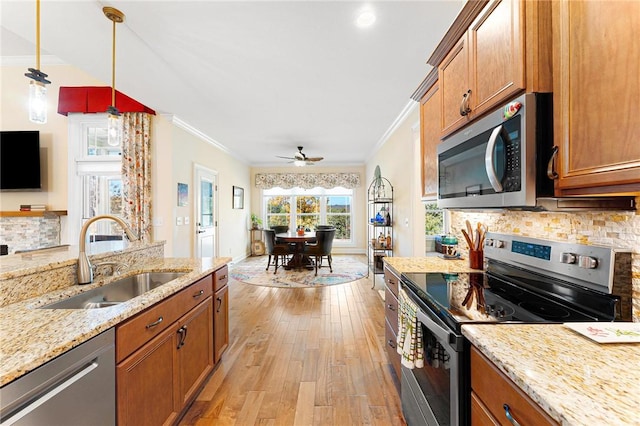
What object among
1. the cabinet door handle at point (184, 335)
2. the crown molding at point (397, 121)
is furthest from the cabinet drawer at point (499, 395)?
the crown molding at point (397, 121)

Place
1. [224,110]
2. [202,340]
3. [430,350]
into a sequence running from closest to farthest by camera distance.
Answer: [430,350] → [202,340] → [224,110]

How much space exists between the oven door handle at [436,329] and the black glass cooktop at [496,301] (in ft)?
0.10

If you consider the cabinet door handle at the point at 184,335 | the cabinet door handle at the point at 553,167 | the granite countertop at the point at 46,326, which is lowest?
the cabinet door handle at the point at 184,335

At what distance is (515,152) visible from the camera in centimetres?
102

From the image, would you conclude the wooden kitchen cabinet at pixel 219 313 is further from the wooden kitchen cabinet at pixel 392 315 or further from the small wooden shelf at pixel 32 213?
the small wooden shelf at pixel 32 213

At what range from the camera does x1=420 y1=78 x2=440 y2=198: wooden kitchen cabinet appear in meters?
1.85

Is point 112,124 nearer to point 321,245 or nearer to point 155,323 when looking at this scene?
point 155,323

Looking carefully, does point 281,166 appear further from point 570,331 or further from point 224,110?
point 570,331

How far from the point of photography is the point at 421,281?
1506 millimetres

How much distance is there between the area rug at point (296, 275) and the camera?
4766 mm

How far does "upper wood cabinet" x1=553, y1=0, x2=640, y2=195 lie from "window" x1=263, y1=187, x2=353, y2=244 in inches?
269

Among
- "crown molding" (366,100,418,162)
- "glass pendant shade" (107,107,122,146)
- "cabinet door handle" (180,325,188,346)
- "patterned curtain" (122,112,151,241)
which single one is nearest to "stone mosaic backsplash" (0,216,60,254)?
"patterned curtain" (122,112,151,241)

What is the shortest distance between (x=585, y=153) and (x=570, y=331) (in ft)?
1.87


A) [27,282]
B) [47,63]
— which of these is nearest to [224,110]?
[47,63]
